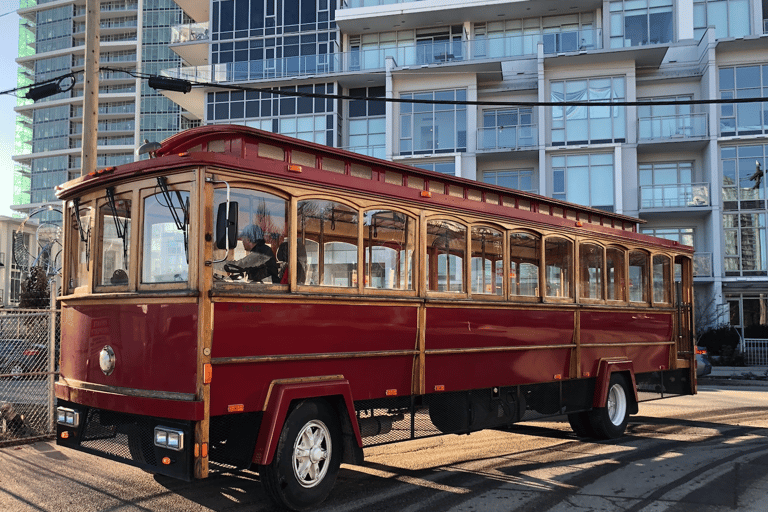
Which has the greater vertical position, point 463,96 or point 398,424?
point 463,96

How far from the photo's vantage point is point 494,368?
8.79 metres

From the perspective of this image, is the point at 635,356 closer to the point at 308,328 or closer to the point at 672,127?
the point at 308,328

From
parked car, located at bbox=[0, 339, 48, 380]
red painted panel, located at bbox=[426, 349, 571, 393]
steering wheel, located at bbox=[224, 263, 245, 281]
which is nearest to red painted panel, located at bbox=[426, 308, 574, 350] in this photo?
red painted panel, located at bbox=[426, 349, 571, 393]

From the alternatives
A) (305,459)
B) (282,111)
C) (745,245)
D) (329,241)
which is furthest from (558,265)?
(282,111)

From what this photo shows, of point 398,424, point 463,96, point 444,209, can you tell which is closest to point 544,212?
→ point 444,209

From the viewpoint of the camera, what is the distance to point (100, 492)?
712cm

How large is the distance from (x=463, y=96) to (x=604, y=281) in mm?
25018

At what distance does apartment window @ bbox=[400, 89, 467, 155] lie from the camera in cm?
3441

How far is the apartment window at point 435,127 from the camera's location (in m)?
34.4

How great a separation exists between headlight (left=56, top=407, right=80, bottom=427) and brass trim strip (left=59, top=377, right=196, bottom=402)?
0.23m

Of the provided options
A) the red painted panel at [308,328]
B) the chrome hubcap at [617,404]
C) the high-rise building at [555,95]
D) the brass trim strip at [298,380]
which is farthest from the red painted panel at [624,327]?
the high-rise building at [555,95]

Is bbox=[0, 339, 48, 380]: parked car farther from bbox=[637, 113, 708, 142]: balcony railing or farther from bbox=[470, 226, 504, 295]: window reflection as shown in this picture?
bbox=[637, 113, 708, 142]: balcony railing

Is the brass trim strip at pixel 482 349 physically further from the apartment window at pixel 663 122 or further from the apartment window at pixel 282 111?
the apartment window at pixel 282 111

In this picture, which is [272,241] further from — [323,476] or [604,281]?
[604,281]
